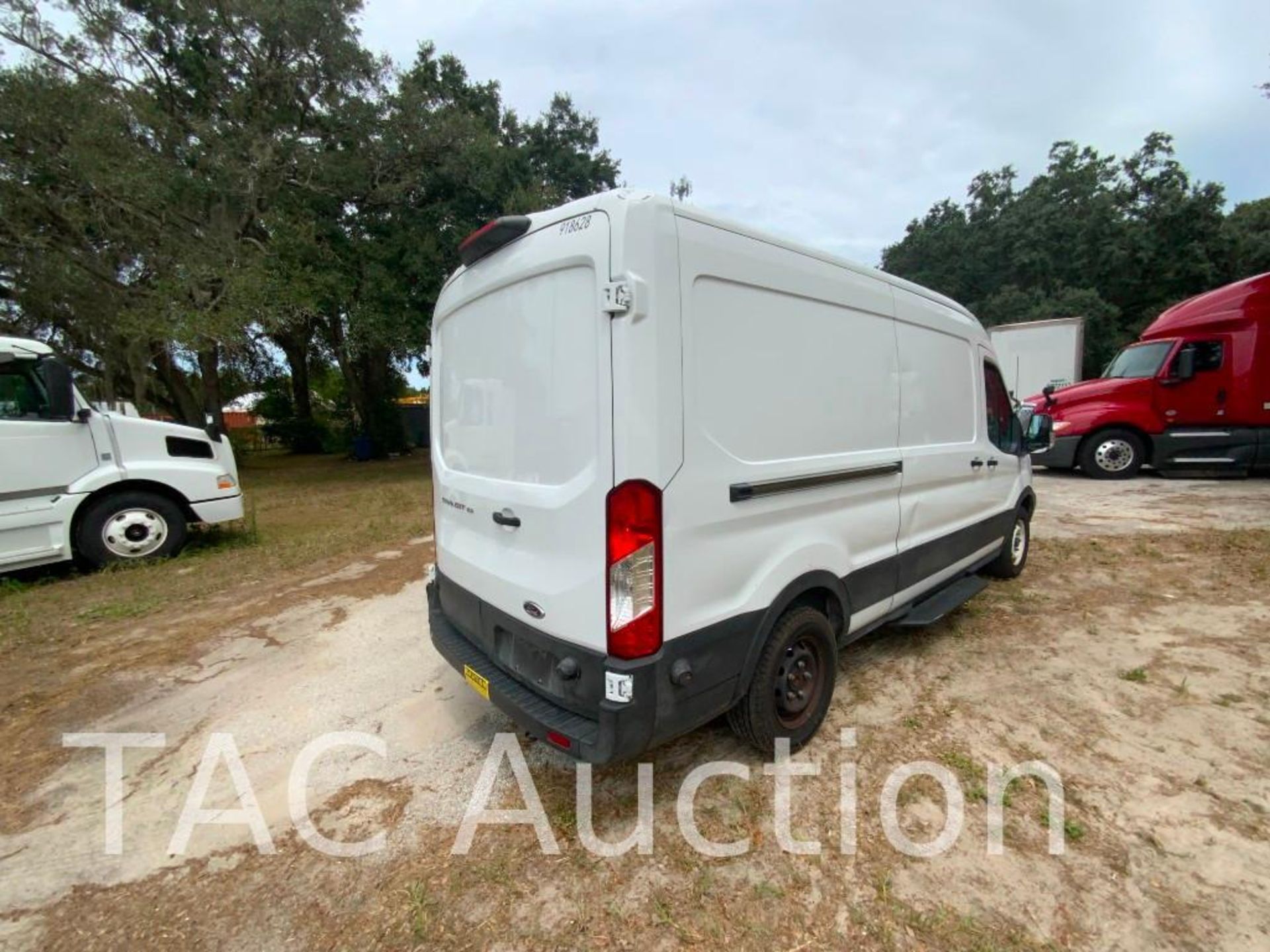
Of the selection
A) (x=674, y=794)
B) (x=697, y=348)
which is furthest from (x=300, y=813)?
(x=697, y=348)

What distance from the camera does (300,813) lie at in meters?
2.21

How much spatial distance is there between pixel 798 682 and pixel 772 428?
3.99 ft

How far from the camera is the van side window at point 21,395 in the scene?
486 centimetres

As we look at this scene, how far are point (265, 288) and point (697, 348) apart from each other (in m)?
11.2

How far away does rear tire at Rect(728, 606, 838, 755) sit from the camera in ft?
7.53

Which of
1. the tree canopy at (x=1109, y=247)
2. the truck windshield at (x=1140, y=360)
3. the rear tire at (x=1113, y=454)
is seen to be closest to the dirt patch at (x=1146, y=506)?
the rear tire at (x=1113, y=454)

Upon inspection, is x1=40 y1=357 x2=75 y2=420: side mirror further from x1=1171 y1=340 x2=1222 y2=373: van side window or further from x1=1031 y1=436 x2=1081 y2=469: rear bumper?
x1=1171 y1=340 x2=1222 y2=373: van side window

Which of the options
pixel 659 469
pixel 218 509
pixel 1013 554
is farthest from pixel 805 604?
pixel 218 509

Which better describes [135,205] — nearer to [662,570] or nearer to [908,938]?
[662,570]

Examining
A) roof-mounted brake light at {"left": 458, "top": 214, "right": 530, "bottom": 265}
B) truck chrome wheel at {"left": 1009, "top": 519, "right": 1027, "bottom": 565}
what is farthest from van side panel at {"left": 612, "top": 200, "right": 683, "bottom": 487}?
truck chrome wheel at {"left": 1009, "top": 519, "right": 1027, "bottom": 565}

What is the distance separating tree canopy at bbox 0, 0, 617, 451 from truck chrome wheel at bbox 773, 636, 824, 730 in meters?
11.3

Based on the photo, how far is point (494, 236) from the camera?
229 cm

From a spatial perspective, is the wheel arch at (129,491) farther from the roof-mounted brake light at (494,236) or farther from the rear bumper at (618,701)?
the rear bumper at (618,701)

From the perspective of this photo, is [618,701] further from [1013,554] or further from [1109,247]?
[1109,247]
